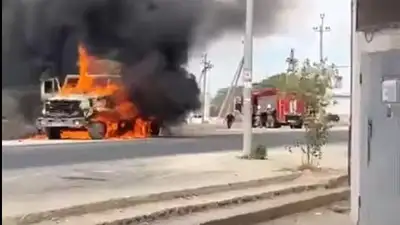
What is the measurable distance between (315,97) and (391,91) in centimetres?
744

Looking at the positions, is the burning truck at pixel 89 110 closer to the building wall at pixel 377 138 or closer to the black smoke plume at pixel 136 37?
the black smoke plume at pixel 136 37

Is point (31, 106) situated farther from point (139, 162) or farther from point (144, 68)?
point (139, 162)

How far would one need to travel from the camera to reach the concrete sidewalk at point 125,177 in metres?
8.83

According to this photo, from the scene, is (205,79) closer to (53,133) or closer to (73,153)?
(53,133)

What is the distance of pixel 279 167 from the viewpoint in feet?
44.7

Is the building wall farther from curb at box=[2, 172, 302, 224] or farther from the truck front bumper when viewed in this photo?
the truck front bumper

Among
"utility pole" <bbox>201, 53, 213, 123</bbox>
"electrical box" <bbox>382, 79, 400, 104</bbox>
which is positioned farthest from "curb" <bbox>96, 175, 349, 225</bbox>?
"utility pole" <bbox>201, 53, 213, 123</bbox>

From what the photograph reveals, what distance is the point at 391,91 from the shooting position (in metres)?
5.56

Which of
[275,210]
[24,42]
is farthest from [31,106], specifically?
[275,210]

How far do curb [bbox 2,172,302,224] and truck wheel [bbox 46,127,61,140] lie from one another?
1356 cm

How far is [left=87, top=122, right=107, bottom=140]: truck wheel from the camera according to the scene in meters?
23.8

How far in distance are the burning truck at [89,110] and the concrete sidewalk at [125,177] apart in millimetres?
7965

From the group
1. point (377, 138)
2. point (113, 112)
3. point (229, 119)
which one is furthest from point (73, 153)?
point (229, 119)

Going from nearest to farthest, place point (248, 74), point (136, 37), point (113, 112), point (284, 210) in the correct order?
point (284, 210) < point (248, 74) < point (113, 112) < point (136, 37)
